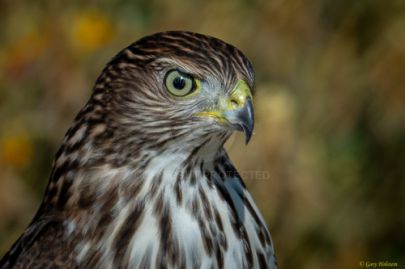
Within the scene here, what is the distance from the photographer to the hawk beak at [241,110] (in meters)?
3.65

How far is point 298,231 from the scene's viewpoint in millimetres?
6156

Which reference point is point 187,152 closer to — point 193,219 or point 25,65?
point 193,219

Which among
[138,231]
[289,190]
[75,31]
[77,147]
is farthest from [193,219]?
[75,31]

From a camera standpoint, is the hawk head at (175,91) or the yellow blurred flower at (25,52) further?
the yellow blurred flower at (25,52)

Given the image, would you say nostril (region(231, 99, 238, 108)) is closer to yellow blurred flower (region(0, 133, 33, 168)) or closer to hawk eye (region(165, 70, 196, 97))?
hawk eye (region(165, 70, 196, 97))

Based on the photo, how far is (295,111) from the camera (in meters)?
6.27

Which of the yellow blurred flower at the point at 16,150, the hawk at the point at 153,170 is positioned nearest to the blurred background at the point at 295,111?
the yellow blurred flower at the point at 16,150

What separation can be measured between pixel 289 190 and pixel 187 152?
2.37m

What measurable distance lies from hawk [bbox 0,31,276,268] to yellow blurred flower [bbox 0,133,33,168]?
8.61 feet

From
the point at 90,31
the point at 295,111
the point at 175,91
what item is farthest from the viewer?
the point at 90,31

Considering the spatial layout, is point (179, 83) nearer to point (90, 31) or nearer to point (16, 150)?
point (16, 150)

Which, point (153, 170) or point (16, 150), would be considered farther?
point (16, 150)

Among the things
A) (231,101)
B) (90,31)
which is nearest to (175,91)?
(231,101)

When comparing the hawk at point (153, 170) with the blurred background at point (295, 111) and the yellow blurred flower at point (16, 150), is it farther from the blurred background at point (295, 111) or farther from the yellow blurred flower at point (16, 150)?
the yellow blurred flower at point (16, 150)
